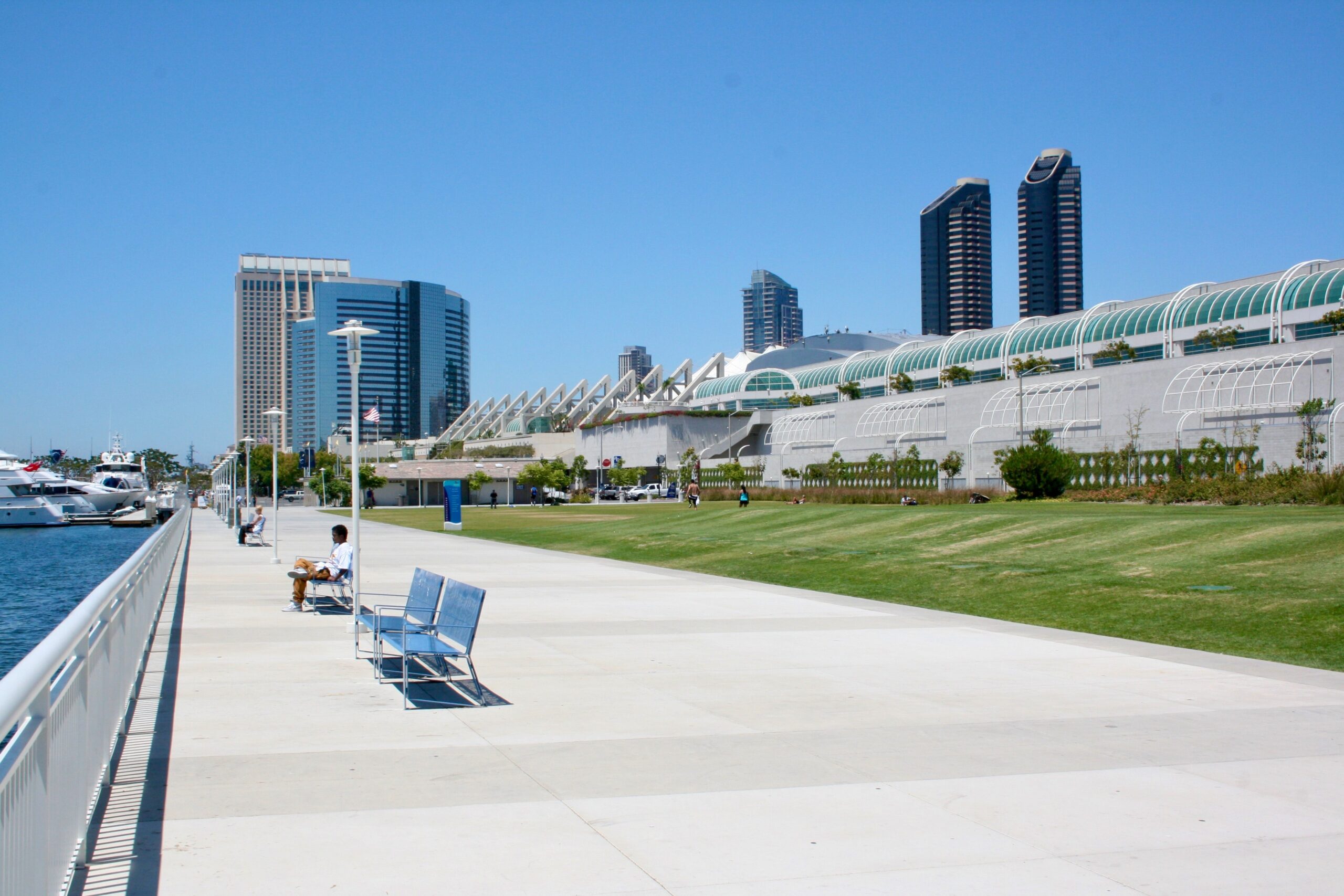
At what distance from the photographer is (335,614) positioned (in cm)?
1482

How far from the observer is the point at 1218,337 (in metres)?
55.4

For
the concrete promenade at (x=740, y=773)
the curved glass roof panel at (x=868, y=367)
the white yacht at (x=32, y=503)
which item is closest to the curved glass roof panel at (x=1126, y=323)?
the curved glass roof panel at (x=868, y=367)

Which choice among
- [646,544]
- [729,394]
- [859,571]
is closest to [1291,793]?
[859,571]

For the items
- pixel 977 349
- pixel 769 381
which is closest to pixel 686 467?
pixel 769 381

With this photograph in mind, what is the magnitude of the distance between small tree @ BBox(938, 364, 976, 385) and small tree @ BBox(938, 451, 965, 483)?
18.2 meters

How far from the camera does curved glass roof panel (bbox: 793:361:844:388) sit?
332 feet

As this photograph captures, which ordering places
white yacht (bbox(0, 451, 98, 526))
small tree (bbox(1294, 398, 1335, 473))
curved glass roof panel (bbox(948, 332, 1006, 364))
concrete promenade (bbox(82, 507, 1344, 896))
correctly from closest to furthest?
1. concrete promenade (bbox(82, 507, 1344, 896))
2. small tree (bbox(1294, 398, 1335, 473))
3. white yacht (bbox(0, 451, 98, 526))
4. curved glass roof panel (bbox(948, 332, 1006, 364))

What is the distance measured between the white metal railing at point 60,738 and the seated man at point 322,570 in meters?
6.51

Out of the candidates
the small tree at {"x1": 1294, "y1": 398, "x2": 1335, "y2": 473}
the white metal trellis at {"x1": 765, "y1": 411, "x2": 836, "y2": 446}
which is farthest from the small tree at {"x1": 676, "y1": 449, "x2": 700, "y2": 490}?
the small tree at {"x1": 1294, "y1": 398, "x2": 1335, "y2": 473}

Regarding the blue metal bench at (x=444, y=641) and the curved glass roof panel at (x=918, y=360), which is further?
the curved glass roof panel at (x=918, y=360)

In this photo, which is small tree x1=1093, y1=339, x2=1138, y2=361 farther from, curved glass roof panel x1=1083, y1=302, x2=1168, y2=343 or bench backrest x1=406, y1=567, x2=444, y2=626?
bench backrest x1=406, y1=567, x2=444, y2=626

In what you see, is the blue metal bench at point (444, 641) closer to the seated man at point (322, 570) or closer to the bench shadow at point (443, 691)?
the bench shadow at point (443, 691)

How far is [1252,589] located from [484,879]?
40.4 ft

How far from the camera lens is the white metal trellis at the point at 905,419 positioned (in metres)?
64.2
